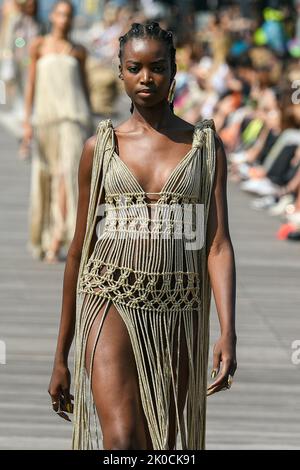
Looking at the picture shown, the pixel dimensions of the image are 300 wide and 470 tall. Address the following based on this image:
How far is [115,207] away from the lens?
5.12 m

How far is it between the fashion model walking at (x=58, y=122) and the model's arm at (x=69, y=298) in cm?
665

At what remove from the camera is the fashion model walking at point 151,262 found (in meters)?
4.99

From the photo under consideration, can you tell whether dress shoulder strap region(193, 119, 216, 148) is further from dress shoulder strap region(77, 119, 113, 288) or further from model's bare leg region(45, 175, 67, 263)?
model's bare leg region(45, 175, 67, 263)

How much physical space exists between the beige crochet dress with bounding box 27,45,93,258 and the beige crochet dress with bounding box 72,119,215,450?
6.73m

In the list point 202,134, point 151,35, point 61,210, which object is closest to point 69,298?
point 202,134

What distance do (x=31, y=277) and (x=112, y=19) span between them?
103 ft

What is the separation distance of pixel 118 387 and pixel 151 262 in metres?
0.42

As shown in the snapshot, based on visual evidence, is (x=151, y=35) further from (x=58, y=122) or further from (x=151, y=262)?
(x=58, y=122)

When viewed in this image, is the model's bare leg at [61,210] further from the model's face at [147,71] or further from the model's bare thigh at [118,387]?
the model's bare thigh at [118,387]

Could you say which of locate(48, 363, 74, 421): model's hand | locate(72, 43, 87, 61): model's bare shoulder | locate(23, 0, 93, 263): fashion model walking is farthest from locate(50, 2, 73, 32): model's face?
locate(48, 363, 74, 421): model's hand

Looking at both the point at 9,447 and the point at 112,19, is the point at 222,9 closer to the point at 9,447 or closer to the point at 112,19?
the point at 112,19

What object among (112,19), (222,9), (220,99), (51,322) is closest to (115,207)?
(51,322)

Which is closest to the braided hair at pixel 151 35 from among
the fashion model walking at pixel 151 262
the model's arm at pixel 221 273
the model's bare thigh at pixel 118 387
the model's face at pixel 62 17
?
the fashion model walking at pixel 151 262

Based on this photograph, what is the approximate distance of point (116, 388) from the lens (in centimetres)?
488
